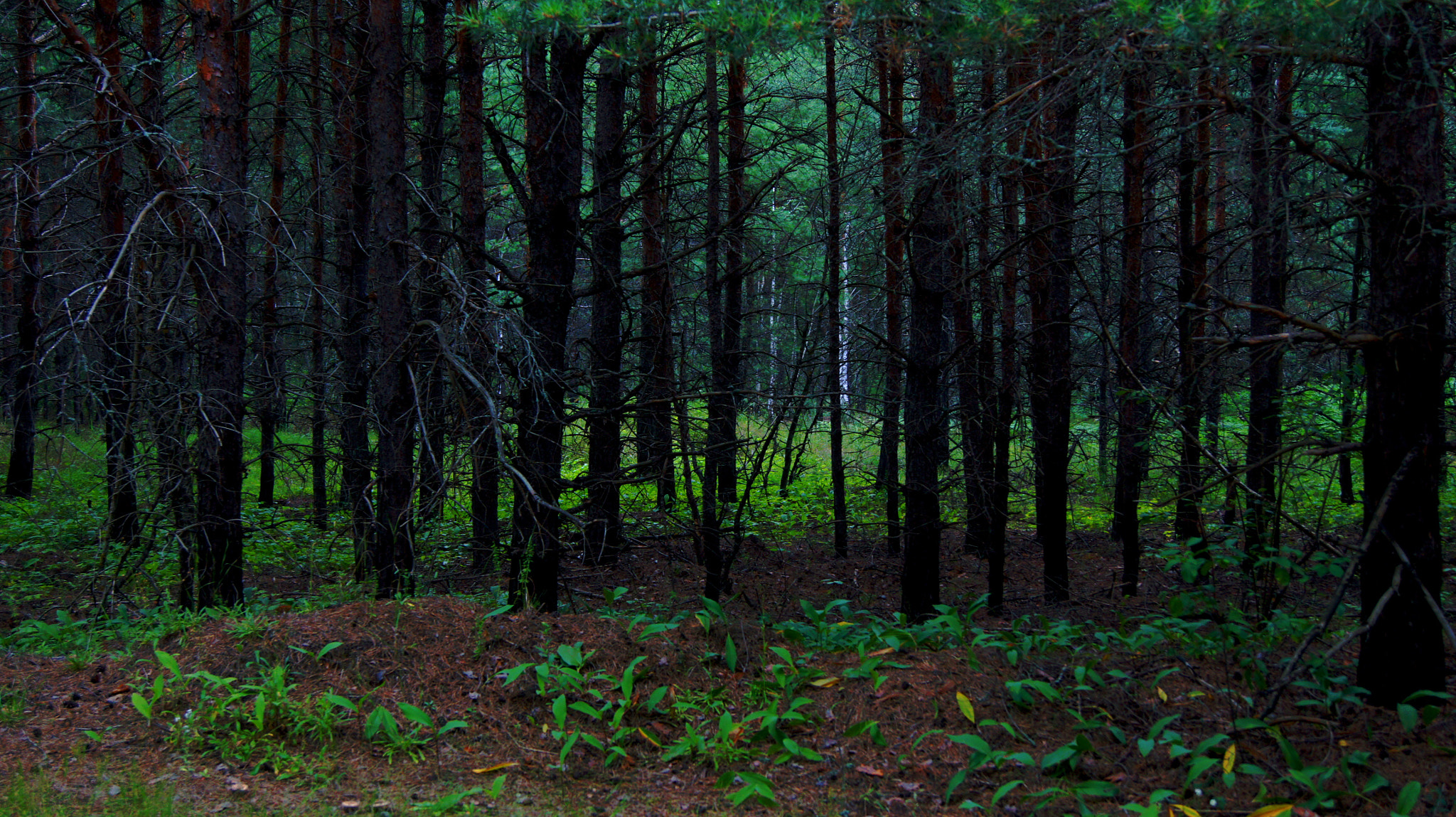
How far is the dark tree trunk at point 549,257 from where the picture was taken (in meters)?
6.62

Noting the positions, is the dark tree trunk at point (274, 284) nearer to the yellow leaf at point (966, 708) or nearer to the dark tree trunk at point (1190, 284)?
the yellow leaf at point (966, 708)

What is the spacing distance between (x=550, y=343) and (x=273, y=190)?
10.8 meters

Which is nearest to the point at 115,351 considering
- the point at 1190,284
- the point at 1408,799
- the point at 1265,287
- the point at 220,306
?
the point at 220,306

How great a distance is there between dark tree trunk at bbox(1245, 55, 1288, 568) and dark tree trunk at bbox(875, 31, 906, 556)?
227cm

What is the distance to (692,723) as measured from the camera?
499 cm

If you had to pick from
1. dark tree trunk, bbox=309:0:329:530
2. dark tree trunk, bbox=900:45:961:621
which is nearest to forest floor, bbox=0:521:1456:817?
dark tree trunk, bbox=900:45:961:621

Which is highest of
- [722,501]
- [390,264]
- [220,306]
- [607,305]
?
[607,305]

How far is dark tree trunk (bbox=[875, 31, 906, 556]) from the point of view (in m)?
7.18

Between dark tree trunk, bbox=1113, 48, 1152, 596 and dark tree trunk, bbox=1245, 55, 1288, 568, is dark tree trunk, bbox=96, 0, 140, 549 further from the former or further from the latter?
dark tree trunk, bbox=1113, 48, 1152, 596

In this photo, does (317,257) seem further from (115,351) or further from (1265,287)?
(1265,287)

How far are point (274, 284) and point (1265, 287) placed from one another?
13331 mm

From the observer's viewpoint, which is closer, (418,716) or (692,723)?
(418,716)

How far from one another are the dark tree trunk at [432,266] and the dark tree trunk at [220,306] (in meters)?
1.58

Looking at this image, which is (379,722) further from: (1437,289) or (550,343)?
(1437,289)
